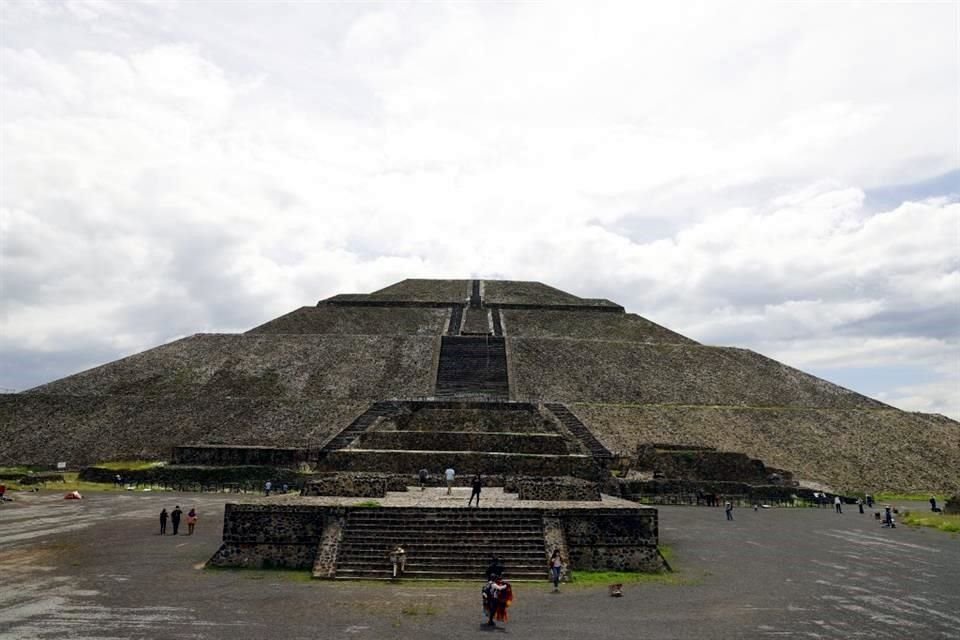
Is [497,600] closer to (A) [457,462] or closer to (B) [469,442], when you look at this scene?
(A) [457,462]

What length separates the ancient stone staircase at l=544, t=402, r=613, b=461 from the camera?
33591mm

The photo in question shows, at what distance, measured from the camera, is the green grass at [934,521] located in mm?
23906

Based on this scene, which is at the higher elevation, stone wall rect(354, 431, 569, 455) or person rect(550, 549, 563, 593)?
stone wall rect(354, 431, 569, 455)

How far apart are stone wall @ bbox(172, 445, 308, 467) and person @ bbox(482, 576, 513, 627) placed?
2321cm

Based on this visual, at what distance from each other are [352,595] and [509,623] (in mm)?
3294

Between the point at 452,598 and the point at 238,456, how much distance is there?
23.2 meters

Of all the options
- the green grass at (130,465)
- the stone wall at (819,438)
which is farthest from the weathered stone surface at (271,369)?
the stone wall at (819,438)

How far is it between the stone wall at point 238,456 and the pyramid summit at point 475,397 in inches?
60.4

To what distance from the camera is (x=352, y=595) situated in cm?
1308

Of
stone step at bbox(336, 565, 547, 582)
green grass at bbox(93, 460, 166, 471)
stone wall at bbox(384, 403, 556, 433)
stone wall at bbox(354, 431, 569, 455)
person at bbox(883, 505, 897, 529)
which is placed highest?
stone wall at bbox(384, 403, 556, 433)

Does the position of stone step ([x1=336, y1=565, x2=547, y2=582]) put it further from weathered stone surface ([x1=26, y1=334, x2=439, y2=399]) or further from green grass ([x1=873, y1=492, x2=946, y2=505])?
weathered stone surface ([x1=26, y1=334, x2=439, y2=399])

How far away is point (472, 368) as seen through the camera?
163 ft

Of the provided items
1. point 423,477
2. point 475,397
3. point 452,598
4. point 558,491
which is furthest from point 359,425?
point 452,598

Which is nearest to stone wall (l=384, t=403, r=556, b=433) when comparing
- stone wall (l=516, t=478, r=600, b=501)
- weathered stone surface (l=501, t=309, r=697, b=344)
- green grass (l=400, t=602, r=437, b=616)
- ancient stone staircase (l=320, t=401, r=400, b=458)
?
ancient stone staircase (l=320, t=401, r=400, b=458)
